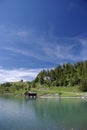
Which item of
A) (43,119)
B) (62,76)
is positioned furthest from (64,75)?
(43,119)

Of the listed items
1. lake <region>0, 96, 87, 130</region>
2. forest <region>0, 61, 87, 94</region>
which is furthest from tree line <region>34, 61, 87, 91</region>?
lake <region>0, 96, 87, 130</region>

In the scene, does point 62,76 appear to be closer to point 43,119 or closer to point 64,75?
point 64,75

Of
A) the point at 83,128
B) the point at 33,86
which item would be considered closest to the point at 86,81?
the point at 33,86

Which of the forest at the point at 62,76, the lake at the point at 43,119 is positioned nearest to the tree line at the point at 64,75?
the forest at the point at 62,76

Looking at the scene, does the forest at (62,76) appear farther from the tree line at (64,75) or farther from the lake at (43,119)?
the lake at (43,119)

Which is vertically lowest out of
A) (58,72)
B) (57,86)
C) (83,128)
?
(83,128)

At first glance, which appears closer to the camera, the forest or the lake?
the lake

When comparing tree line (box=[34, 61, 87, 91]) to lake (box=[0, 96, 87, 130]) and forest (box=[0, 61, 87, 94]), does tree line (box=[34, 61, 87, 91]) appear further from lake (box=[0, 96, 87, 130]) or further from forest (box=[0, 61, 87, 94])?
lake (box=[0, 96, 87, 130])

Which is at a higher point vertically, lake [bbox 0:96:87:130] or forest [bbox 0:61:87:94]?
forest [bbox 0:61:87:94]

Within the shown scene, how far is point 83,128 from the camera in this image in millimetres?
22562

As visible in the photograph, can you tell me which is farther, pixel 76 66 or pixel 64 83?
pixel 76 66

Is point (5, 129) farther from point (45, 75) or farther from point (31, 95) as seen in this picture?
point (45, 75)

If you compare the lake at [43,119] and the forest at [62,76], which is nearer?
the lake at [43,119]

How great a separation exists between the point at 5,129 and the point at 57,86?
9498 cm
